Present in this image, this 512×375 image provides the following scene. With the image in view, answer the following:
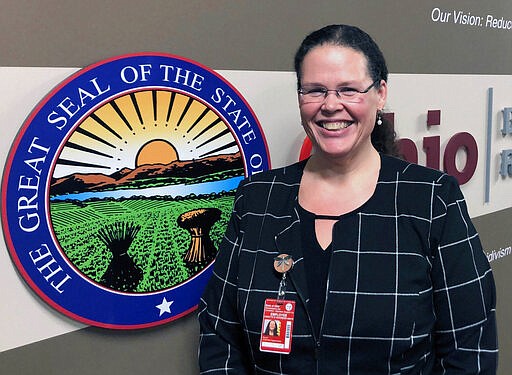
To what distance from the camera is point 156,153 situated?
4.50 ft

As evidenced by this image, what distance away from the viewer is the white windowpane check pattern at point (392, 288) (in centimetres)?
117

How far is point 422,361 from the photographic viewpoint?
1.23 m

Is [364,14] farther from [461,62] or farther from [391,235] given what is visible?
[391,235]

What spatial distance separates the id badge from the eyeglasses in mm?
418

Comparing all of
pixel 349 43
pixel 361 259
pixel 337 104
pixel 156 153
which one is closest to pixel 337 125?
pixel 337 104

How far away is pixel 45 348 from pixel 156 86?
62cm

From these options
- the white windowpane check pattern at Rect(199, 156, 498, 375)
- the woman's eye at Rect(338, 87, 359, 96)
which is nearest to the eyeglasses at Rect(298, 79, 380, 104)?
the woman's eye at Rect(338, 87, 359, 96)

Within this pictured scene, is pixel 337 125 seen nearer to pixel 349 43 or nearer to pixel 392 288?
pixel 349 43

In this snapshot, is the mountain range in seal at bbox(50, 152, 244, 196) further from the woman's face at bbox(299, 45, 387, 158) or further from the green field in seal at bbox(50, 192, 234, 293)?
the woman's face at bbox(299, 45, 387, 158)

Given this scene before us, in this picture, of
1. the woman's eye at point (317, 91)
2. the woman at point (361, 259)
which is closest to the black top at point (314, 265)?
the woman at point (361, 259)

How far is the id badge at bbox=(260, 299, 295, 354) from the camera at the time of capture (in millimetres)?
1187

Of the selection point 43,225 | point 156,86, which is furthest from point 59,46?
point 43,225

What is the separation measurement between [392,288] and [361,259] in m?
0.08

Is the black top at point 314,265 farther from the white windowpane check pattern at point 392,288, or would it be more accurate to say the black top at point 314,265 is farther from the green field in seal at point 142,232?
the green field in seal at point 142,232
